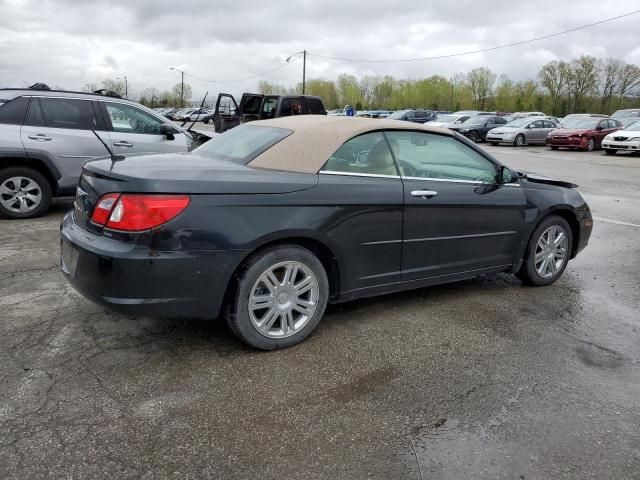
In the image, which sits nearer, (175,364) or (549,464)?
(549,464)

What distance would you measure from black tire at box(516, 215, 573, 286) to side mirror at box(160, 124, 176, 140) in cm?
529

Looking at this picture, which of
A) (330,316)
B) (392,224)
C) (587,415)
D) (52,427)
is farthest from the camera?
(330,316)

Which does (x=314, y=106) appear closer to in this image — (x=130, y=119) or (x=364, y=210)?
(x=130, y=119)

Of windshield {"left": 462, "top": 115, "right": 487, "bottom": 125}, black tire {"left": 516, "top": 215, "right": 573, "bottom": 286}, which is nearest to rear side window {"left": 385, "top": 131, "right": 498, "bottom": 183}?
black tire {"left": 516, "top": 215, "right": 573, "bottom": 286}

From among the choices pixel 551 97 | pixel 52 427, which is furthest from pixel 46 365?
pixel 551 97

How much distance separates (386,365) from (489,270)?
1679mm

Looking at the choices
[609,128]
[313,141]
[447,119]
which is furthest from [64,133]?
[447,119]

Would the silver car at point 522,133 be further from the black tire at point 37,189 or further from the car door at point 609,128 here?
the black tire at point 37,189

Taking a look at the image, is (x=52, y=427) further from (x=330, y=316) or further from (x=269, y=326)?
(x=330, y=316)

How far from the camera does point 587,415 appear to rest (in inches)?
115

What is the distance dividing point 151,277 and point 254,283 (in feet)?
2.02

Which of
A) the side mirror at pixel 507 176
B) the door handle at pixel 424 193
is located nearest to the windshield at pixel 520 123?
the side mirror at pixel 507 176

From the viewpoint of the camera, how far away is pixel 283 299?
3518mm

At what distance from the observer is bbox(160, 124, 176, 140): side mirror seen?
7957mm
